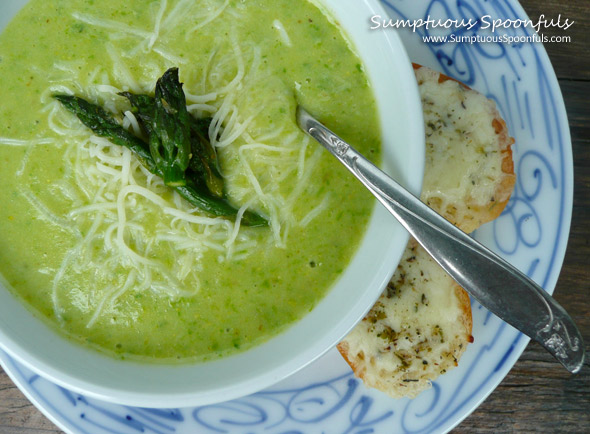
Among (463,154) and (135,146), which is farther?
(463,154)

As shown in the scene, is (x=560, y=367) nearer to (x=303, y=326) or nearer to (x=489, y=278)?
(x=489, y=278)

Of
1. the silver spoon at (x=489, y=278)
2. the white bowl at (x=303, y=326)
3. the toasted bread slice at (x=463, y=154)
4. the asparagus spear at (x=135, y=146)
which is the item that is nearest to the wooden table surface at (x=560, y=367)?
the toasted bread slice at (x=463, y=154)

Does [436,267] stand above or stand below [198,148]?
above

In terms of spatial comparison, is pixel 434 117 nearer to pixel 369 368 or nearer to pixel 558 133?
pixel 558 133

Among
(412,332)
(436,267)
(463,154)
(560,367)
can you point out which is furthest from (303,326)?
(560,367)

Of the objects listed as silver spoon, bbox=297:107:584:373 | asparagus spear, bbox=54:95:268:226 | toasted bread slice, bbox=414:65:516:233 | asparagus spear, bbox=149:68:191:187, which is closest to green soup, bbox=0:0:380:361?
asparagus spear, bbox=54:95:268:226

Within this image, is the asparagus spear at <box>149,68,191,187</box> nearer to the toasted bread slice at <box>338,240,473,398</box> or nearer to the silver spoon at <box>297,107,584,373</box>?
the silver spoon at <box>297,107,584,373</box>

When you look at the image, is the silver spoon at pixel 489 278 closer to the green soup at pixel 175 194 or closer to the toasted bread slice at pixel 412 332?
the green soup at pixel 175 194

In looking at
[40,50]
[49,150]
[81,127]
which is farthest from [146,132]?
[40,50]
